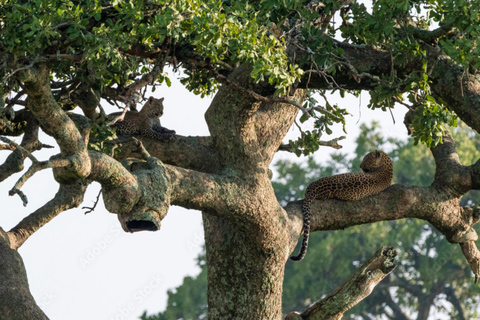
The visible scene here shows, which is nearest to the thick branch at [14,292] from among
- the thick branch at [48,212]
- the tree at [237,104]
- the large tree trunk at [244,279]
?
the tree at [237,104]

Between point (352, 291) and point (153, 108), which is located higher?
point (153, 108)

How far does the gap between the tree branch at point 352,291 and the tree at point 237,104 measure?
14 mm

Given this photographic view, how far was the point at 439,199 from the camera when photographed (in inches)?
327

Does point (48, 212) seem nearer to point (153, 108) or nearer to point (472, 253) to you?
point (153, 108)

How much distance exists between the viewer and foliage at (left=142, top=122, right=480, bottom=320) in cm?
3209

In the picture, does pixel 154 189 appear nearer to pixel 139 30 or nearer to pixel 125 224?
pixel 125 224

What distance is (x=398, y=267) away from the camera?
33125mm

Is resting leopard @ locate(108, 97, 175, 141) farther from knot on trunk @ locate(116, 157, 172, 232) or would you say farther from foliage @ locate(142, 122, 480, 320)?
foliage @ locate(142, 122, 480, 320)

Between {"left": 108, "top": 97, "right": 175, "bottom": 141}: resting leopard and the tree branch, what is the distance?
2278 mm

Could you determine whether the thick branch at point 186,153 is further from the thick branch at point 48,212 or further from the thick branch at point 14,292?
the thick branch at point 14,292

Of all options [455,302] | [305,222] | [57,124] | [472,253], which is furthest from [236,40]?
[455,302]

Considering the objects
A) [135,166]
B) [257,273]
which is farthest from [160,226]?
[257,273]

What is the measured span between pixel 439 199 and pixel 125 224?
375 cm

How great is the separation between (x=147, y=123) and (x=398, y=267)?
26643 millimetres
